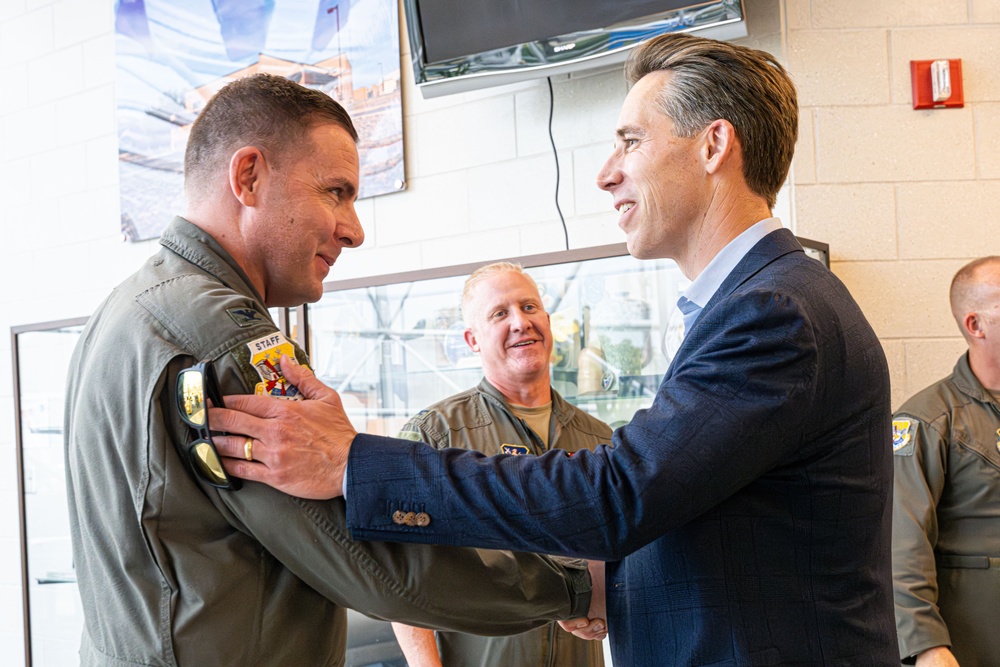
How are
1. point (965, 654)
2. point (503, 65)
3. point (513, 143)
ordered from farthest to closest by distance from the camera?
point (513, 143) < point (503, 65) < point (965, 654)

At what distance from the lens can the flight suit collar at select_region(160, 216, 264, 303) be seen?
1337mm

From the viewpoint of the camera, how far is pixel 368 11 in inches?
140

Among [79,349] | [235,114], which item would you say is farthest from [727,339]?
[79,349]

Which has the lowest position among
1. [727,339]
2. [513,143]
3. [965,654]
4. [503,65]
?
[965,654]

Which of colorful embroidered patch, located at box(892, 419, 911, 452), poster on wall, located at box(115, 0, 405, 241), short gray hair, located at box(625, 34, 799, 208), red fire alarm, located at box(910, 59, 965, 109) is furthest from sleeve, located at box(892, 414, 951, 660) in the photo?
poster on wall, located at box(115, 0, 405, 241)

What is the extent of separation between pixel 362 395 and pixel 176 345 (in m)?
2.31

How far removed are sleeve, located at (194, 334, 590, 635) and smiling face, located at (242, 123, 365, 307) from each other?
0.21m

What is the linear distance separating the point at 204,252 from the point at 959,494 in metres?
2.20

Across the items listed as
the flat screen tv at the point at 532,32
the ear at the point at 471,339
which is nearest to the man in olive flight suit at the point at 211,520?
the ear at the point at 471,339

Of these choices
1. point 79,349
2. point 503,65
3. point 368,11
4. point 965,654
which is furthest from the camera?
point 368,11

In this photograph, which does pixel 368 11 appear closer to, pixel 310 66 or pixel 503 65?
pixel 310 66

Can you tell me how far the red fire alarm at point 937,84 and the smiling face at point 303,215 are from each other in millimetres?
2030

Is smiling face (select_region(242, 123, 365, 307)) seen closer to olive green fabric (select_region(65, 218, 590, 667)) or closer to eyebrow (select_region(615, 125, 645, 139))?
olive green fabric (select_region(65, 218, 590, 667))

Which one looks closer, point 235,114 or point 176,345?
point 176,345
